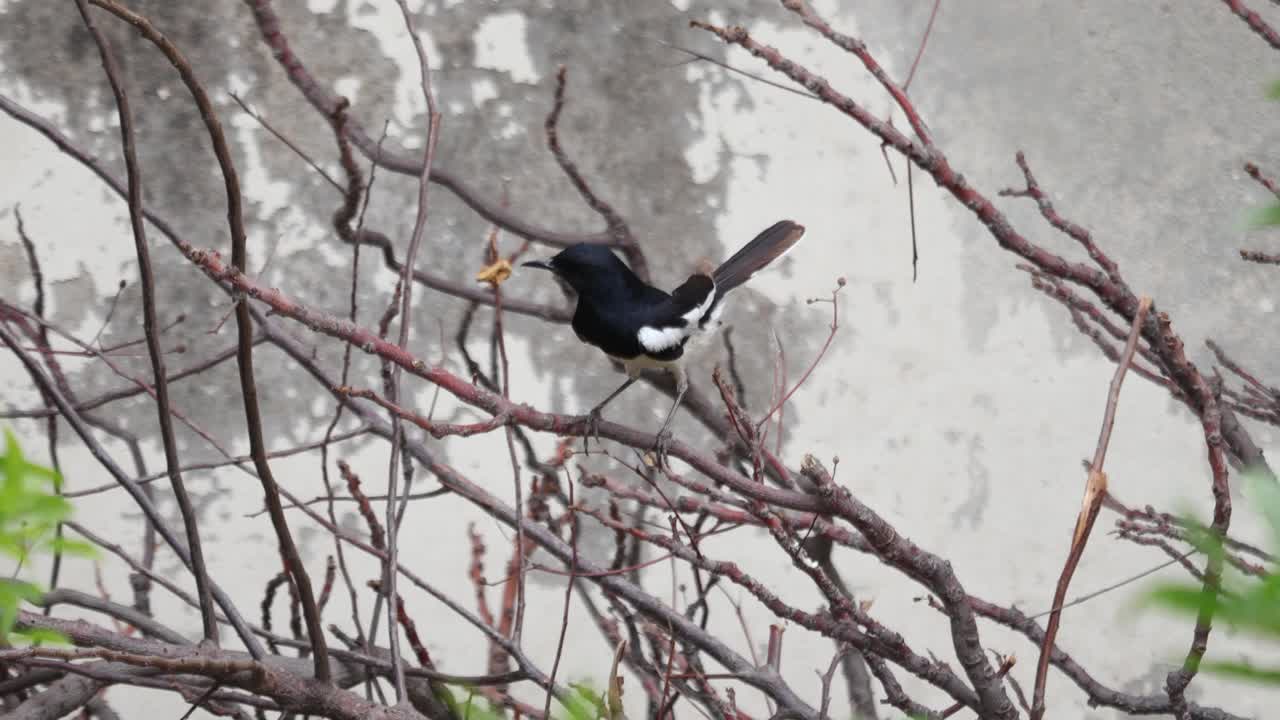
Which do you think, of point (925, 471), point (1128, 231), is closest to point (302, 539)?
point (925, 471)

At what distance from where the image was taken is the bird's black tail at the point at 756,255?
127 cm

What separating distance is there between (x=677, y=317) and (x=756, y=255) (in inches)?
9.2

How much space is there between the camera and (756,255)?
128cm

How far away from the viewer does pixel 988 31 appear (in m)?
1.95

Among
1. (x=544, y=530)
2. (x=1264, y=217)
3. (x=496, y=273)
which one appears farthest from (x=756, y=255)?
(x=1264, y=217)

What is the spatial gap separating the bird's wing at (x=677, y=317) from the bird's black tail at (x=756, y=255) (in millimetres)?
109

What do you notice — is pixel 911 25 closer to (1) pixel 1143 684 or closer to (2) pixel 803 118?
(2) pixel 803 118

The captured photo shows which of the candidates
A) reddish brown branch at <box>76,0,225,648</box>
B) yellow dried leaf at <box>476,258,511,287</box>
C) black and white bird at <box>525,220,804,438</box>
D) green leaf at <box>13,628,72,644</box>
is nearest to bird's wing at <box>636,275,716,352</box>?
black and white bird at <box>525,220,804,438</box>

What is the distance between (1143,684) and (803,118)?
1.20 meters

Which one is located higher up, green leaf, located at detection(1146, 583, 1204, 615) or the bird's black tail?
the bird's black tail

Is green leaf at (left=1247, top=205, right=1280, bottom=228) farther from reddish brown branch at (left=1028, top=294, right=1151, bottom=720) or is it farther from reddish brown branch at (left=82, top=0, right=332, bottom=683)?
reddish brown branch at (left=82, top=0, right=332, bottom=683)

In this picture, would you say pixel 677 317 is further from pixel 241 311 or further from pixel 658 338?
pixel 241 311

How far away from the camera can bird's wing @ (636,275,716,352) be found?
42.0 inches

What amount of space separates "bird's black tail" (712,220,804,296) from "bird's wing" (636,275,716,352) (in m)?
0.11
